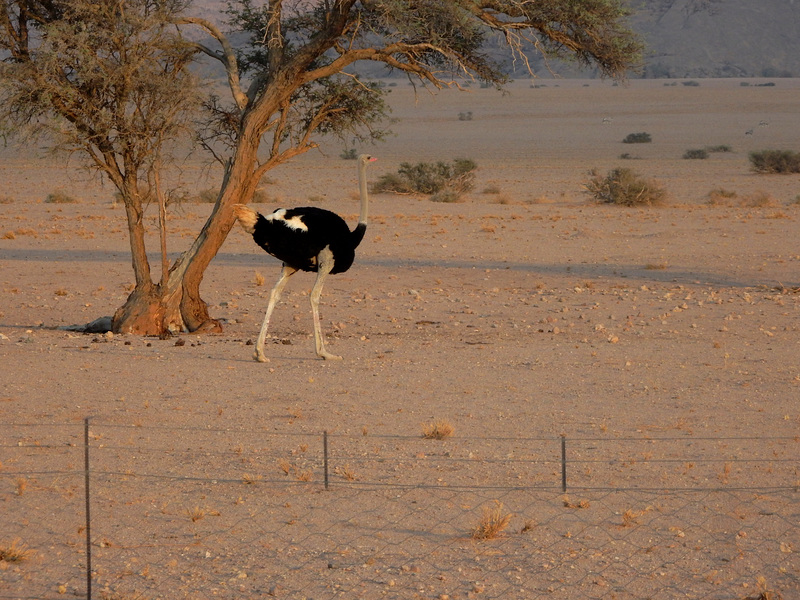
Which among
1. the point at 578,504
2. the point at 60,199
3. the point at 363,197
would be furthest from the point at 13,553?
the point at 60,199

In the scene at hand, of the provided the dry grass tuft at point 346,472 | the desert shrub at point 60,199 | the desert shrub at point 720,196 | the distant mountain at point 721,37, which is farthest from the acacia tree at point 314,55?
the distant mountain at point 721,37

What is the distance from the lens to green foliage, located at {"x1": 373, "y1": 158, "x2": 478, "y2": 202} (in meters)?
39.8

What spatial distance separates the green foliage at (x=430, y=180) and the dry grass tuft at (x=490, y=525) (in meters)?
32.1

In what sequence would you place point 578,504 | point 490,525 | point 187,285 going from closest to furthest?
point 490,525 → point 578,504 → point 187,285

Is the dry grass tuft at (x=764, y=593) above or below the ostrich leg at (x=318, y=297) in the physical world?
below

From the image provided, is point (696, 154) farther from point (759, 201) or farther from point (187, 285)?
point (187, 285)

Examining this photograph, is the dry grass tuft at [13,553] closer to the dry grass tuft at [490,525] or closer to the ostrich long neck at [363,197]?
the dry grass tuft at [490,525]

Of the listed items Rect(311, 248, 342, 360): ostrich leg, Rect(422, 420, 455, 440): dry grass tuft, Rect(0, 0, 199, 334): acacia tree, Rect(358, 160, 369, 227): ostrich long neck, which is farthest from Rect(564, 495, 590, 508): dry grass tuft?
Rect(0, 0, 199, 334): acacia tree

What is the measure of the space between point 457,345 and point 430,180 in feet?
87.5

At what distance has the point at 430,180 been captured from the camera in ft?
131

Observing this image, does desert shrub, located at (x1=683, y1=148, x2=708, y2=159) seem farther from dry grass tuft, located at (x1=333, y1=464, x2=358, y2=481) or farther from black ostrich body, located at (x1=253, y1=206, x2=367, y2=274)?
dry grass tuft, located at (x1=333, y1=464, x2=358, y2=481)

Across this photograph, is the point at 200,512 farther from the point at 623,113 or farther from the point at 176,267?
the point at 623,113

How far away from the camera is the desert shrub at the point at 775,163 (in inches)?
1837

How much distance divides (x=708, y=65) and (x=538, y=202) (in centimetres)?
12888
